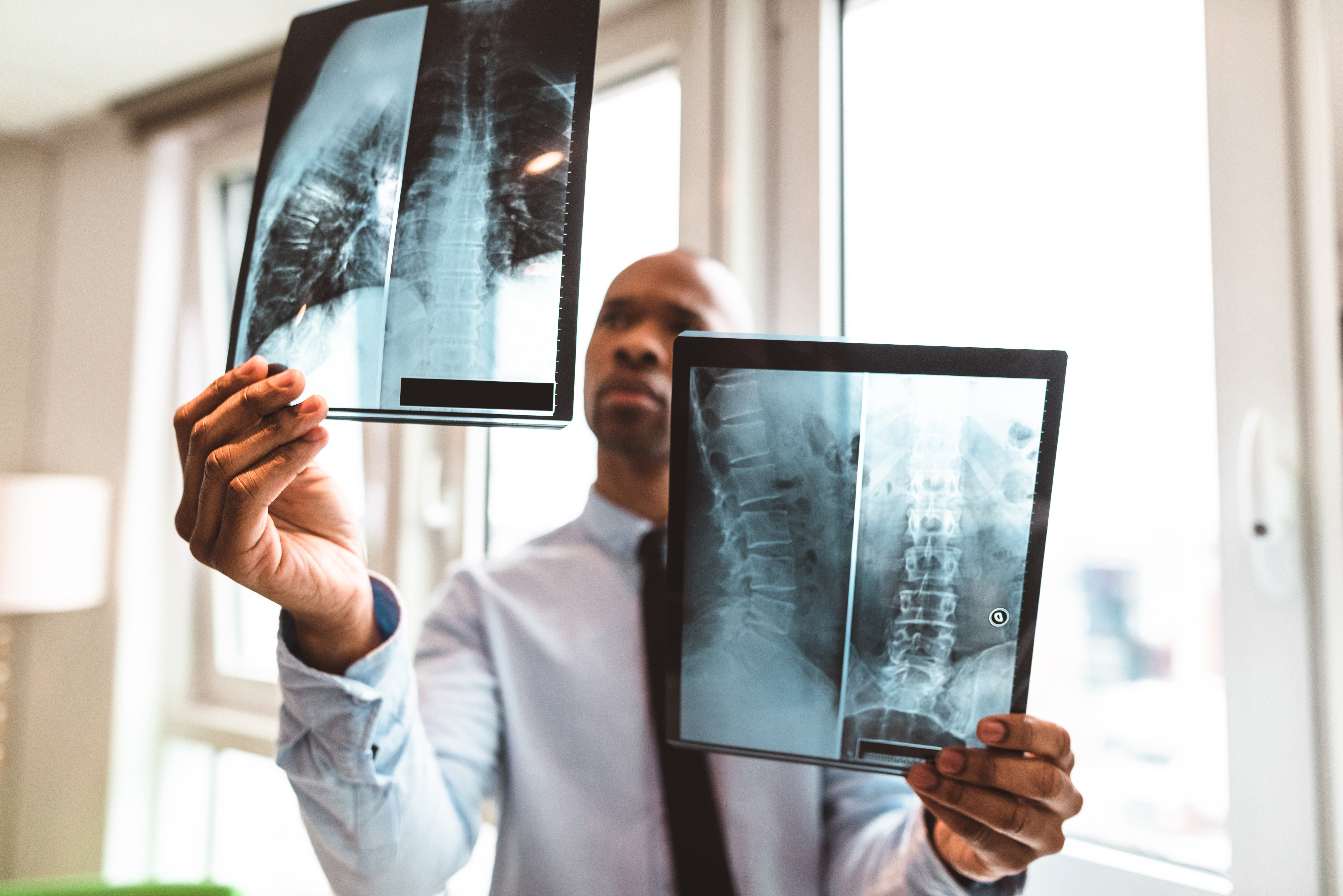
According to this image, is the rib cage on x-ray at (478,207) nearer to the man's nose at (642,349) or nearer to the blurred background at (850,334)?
the blurred background at (850,334)

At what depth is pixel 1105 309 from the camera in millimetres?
927

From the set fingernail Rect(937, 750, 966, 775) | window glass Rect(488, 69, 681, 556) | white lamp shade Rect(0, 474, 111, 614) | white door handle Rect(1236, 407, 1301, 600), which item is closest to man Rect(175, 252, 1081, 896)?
fingernail Rect(937, 750, 966, 775)

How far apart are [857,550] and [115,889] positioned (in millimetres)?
1233

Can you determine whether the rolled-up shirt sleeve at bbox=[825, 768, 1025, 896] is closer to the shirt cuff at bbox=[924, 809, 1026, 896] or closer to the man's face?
the shirt cuff at bbox=[924, 809, 1026, 896]

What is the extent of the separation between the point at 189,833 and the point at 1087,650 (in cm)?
208

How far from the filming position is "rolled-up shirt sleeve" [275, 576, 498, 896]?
57 cm

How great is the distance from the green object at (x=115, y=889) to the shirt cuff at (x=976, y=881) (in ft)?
3.28

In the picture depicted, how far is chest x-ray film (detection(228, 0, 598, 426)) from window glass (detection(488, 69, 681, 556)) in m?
0.67

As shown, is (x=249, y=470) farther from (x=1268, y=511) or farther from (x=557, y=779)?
(x=1268, y=511)

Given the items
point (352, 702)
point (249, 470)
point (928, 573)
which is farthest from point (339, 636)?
point (928, 573)

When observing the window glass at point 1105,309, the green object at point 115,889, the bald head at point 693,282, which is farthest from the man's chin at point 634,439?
the green object at point 115,889

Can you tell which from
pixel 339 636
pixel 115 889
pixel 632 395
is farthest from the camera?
pixel 115 889

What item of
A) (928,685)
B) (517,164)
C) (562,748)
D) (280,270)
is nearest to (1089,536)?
(928,685)

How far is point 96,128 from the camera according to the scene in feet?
5.25
